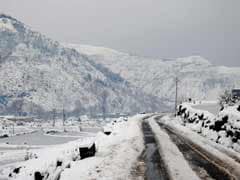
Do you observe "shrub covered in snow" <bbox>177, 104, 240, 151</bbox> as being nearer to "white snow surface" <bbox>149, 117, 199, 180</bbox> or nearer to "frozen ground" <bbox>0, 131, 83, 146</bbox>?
"white snow surface" <bbox>149, 117, 199, 180</bbox>

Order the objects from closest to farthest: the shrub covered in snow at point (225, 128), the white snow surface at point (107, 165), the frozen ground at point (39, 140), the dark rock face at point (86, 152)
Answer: the white snow surface at point (107, 165) → the dark rock face at point (86, 152) → the shrub covered in snow at point (225, 128) → the frozen ground at point (39, 140)

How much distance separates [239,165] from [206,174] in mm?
2495

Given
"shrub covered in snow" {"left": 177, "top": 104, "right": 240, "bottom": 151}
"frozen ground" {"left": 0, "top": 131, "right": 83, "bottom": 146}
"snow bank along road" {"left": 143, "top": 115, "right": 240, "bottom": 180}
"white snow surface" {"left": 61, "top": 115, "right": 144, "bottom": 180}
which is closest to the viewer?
"white snow surface" {"left": 61, "top": 115, "right": 144, "bottom": 180}

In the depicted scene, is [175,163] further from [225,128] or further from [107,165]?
[225,128]

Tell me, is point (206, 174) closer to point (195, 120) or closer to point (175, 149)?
point (175, 149)

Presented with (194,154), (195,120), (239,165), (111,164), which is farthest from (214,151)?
(195,120)

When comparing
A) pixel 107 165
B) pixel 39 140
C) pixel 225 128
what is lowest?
pixel 39 140

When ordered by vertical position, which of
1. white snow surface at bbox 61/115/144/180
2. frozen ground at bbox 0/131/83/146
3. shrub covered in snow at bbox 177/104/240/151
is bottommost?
frozen ground at bbox 0/131/83/146

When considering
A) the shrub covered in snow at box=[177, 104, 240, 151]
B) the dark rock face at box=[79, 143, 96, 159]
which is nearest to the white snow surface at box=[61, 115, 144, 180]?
the dark rock face at box=[79, 143, 96, 159]

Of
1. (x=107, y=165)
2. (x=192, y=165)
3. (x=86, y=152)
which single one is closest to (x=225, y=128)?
(x=192, y=165)

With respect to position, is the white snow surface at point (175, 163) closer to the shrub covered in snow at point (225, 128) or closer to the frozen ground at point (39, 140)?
the shrub covered in snow at point (225, 128)

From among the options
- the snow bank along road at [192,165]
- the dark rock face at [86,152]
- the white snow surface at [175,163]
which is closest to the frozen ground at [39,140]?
the white snow surface at [175,163]

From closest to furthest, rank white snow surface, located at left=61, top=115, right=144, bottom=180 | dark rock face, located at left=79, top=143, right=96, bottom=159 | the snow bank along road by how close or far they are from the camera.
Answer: white snow surface, located at left=61, top=115, right=144, bottom=180 < the snow bank along road < dark rock face, located at left=79, top=143, right=96, bottom=159

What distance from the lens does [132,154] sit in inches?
617
